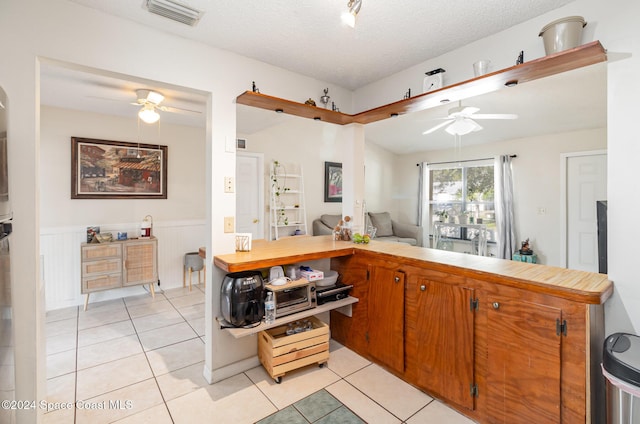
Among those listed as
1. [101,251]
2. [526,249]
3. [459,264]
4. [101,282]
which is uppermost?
[459,264]

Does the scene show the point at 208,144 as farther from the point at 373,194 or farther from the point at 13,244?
the point at 373,194

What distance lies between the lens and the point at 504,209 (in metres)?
5.05

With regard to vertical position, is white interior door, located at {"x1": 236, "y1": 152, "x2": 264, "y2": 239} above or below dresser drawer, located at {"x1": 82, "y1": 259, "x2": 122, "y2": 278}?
above

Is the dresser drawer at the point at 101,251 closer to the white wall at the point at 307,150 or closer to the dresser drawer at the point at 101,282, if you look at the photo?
the dresser drawer at the point at 101,282

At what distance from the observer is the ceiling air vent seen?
1620 mm

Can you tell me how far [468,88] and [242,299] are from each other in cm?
206

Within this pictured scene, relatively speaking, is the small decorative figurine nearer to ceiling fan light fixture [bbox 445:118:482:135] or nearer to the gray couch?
the gray couch

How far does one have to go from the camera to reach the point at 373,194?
6215mm

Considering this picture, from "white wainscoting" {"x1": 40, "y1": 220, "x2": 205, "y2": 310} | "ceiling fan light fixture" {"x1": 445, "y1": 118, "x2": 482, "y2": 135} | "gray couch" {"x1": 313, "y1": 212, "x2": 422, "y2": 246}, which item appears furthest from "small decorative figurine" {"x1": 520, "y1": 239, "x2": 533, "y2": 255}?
"white wainscoting" {"x1": 40, "y1": 220, "x2": 205, "y2": 310}

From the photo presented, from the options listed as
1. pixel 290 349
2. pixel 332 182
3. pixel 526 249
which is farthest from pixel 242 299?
pixel 526 249

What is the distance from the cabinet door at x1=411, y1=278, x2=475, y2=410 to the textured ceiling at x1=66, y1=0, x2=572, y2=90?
1648 millimetres

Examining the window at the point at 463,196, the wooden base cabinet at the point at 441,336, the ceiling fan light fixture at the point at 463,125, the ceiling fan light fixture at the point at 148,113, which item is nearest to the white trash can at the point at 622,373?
the wooden base cabinet at the point at 441,336

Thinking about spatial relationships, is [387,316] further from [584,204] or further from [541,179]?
[541,179]

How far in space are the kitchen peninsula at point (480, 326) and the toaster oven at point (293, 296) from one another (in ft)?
0.66
